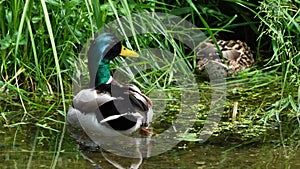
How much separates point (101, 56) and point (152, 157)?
3.23ft

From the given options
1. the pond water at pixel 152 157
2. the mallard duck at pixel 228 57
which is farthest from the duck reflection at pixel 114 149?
the mallard duck at pixel 228 57

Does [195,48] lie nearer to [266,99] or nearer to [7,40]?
[266,99]

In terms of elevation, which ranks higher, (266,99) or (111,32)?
(111,32)

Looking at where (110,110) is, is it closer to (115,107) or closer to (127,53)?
(115,107)

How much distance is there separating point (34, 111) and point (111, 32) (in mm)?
879

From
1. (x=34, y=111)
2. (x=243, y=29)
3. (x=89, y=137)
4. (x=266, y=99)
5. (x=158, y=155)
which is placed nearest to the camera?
(x=158, y=155)

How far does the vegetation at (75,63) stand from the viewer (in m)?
4.13

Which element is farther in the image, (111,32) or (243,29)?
(243,29)

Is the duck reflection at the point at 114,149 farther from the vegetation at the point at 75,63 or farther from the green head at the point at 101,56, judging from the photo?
the green head at the point at 101,56

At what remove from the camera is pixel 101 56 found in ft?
14.3

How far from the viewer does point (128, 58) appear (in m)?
4.92

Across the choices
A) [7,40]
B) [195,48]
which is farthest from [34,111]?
[195,48]

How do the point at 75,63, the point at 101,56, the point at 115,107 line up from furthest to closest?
1. the point at 75,63
2. the point at 101,56
3. the point at 115,107

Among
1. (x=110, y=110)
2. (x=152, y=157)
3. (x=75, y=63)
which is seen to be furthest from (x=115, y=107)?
(x=75, y=63)
